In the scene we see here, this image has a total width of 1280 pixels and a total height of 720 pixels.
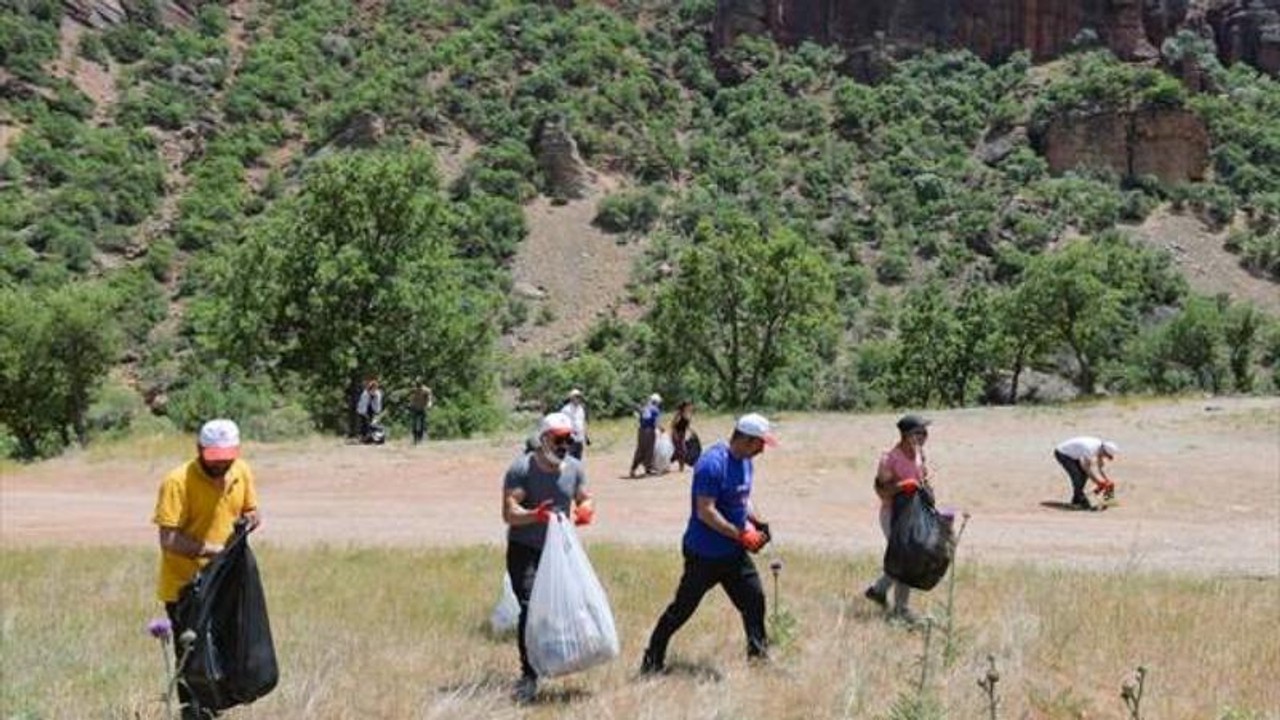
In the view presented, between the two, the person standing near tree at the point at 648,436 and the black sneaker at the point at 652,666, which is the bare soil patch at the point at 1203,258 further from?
the black sneaker at the point at 652,666

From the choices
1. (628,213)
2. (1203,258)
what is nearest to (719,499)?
(628,213)

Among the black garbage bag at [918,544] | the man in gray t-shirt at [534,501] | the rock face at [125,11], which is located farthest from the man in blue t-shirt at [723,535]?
the rock face at [125,11]

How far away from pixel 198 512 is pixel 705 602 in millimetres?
5170

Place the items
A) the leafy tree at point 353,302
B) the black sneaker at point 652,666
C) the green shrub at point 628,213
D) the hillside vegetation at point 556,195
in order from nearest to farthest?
the black sneaker at point 652,666 < the leafy tree at point 353,302 < the hillside vegetation at point 556,195 < the green shrub at point 628,213

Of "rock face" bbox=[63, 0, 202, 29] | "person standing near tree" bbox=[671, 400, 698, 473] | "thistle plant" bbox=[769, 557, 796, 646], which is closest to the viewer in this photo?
"thistle plant" bbox=[769, 557, 796, 646]

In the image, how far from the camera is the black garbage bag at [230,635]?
18.7 ft

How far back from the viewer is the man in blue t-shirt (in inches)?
289

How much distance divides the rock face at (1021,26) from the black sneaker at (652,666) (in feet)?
317

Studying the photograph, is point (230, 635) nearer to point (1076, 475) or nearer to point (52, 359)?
→ point (1076, 475)

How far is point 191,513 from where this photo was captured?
5.96 m

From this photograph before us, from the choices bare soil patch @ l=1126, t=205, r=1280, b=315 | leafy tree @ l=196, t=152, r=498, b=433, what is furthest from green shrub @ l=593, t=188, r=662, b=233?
leafy tree @ l=196, t=152, r=498, b=433

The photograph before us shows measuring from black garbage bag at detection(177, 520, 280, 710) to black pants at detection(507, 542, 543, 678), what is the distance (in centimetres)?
168

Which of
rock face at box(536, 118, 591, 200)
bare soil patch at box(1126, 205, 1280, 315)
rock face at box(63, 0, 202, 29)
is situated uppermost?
rock face at box(63, 0, 202, 29)

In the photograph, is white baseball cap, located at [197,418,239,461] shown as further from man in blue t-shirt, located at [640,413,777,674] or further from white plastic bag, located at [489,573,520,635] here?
white plastic bag, located at [489,573,520,635]
